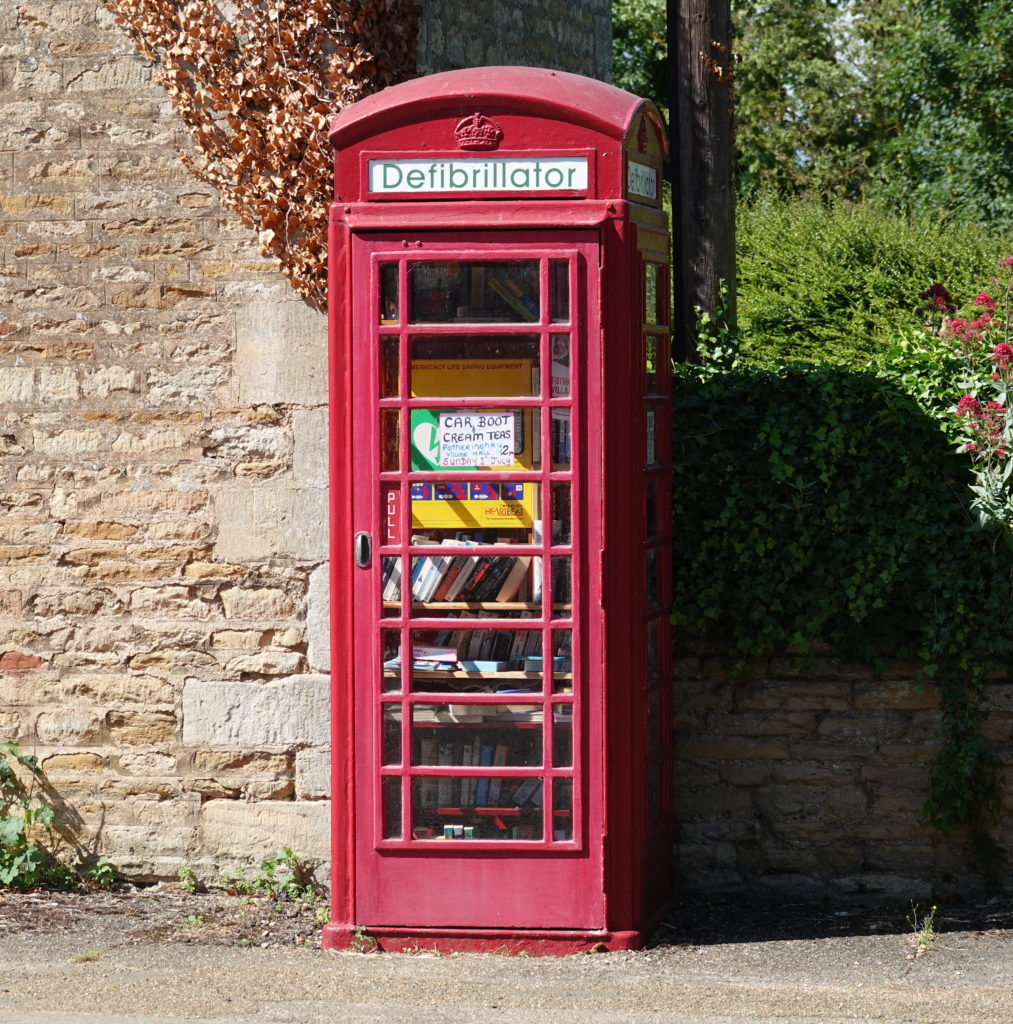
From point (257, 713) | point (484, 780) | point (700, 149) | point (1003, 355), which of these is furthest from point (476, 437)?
point (700, 149)

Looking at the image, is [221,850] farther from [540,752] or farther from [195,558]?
[540,752]

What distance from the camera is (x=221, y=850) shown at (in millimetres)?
6320

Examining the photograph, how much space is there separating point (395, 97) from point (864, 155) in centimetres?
1940

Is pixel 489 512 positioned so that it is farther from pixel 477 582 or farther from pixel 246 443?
pixel 246 443

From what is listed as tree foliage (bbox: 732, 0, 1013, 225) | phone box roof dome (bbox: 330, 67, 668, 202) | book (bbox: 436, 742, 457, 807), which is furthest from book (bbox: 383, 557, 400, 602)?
tree foliage (bbox: 732, 0, 1013, 225)

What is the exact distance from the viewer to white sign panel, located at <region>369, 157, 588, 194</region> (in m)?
5.24

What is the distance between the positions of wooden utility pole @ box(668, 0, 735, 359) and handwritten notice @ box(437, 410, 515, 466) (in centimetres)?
248

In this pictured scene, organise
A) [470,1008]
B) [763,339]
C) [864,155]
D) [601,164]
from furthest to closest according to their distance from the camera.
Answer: [864,155] < [763,339] < [601,164] < [470,1008]

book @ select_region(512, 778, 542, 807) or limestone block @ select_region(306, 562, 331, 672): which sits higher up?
limestone block @ select_region(306, 562, 331, 672)

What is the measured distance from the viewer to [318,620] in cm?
620

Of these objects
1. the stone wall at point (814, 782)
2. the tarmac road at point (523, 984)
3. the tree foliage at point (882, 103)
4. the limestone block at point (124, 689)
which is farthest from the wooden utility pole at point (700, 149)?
the tree foliage at point (882, 103)

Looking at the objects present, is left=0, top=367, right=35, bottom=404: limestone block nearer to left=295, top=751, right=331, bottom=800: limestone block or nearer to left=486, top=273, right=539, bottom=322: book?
left=295, top=751, right=331, bottom=800: limestone block

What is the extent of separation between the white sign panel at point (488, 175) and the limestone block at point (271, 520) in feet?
4.71

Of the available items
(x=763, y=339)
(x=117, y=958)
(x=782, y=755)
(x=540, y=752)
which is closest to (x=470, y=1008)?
(x=540, y=752)
